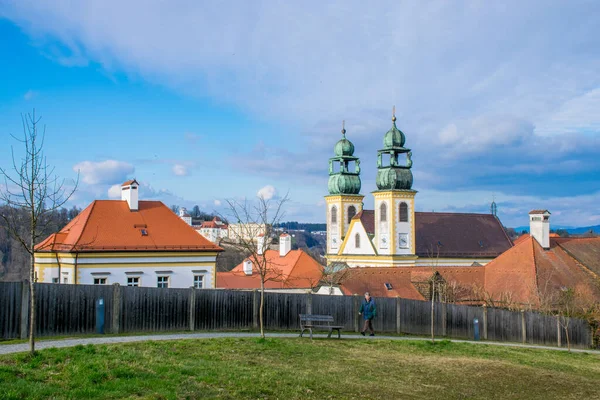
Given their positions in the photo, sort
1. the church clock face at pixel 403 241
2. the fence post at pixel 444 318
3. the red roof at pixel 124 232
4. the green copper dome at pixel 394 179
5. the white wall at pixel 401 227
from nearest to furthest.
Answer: the fence post at pixel 444 318
the red roof at pixel 124 232
the white wall at pixel 401 227
the church clock face at pixel 403 241
the green copper dome at pixel 394 179

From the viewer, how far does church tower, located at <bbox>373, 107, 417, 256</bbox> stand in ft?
211

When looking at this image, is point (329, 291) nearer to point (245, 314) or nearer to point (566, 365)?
point (245, 314)

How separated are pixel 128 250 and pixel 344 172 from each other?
49.9 metres

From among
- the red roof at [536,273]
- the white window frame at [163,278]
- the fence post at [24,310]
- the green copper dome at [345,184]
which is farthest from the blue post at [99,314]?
the green copper dome at [345,184]

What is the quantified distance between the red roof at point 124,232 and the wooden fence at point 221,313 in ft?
37.6

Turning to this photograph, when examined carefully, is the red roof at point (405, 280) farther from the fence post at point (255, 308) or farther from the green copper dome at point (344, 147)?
the green copper dome at point (344, 147)

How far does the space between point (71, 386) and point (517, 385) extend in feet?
30.6

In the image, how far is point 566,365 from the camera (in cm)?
1841

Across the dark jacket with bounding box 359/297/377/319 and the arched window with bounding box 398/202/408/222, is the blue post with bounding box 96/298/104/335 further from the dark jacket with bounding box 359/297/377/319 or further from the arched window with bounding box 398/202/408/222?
the arched window with bounding box 398/202/408/222

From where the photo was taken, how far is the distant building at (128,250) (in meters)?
31.2

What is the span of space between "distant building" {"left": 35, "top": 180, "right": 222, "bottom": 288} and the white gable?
111ft

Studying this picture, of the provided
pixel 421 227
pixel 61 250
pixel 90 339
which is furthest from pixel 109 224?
pixel 421 227

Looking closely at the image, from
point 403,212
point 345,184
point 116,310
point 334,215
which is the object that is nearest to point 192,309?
point 116,310

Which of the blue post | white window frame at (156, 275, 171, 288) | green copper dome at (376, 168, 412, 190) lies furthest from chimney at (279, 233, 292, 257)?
the blue post
